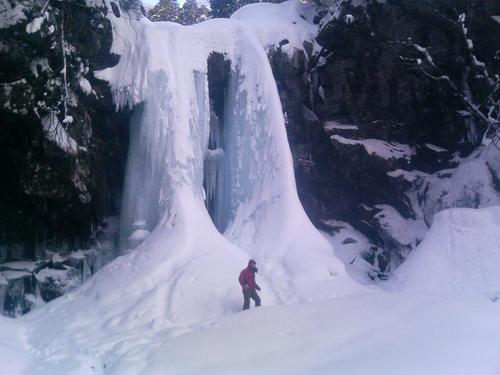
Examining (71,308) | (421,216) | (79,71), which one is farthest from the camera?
(421,216)

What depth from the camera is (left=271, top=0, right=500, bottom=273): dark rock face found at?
1638 cm

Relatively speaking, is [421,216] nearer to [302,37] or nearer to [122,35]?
[302,37]

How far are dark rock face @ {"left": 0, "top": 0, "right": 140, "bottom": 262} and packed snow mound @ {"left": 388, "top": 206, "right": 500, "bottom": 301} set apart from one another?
7.92 m

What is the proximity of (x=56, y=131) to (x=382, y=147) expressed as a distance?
1017 cm

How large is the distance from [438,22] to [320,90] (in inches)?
172

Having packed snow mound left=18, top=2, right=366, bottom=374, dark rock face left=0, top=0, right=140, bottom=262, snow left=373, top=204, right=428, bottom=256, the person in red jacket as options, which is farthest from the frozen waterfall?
snow left=373, top=204, right=428, bottom=256

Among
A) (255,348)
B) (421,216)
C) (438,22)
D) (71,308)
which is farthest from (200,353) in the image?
(438,22)

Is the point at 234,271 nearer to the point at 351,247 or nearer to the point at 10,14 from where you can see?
the point at 351,247

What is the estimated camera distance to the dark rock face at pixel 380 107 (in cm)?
1638

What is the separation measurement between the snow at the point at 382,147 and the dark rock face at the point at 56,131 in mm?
7228

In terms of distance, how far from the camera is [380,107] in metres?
17.0

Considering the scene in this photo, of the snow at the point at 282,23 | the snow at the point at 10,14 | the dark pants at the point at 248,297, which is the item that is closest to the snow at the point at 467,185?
the snow at the point at 282,23

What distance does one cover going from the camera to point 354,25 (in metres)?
16.6

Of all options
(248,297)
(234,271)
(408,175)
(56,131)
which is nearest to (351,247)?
(408,175)
